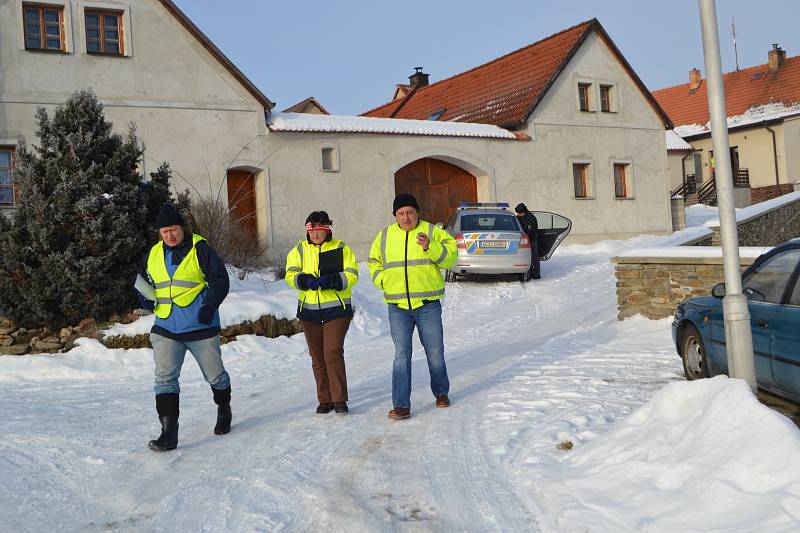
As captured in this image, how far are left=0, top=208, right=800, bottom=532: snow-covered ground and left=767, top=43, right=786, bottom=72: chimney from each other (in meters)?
37.5

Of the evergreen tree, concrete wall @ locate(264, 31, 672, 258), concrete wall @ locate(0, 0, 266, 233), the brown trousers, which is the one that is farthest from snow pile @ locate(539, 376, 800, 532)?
concrete wall @ locate(264, 31, 672, 258)

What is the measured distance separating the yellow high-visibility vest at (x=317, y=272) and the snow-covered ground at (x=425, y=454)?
0.98 m

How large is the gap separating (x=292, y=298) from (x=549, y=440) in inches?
303

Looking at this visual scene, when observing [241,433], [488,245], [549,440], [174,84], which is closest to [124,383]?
[241,433]

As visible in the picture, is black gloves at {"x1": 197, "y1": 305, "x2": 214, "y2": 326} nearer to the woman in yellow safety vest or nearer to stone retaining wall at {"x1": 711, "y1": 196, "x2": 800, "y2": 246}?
the woman in yellow safety vest

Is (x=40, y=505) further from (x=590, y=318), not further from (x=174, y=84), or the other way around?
(x=174, y=84)

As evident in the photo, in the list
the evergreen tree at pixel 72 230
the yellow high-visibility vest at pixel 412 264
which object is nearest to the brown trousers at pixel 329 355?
the yellow high-visibility vest at pixel 412 264

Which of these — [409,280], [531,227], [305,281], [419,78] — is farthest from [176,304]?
[419,78]

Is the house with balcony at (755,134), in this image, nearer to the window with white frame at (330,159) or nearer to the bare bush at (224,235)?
the window with white frame at (330,159)

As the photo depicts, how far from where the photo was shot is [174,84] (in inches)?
736

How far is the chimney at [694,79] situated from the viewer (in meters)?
46.0

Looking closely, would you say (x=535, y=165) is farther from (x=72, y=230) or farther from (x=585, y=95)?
(x=72, y=230)

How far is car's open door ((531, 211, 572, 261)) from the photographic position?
1738 cm

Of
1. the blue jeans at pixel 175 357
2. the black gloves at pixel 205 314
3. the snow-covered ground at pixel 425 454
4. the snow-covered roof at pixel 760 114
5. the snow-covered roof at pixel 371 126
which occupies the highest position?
the snow-covered roof at pixel 760 114
